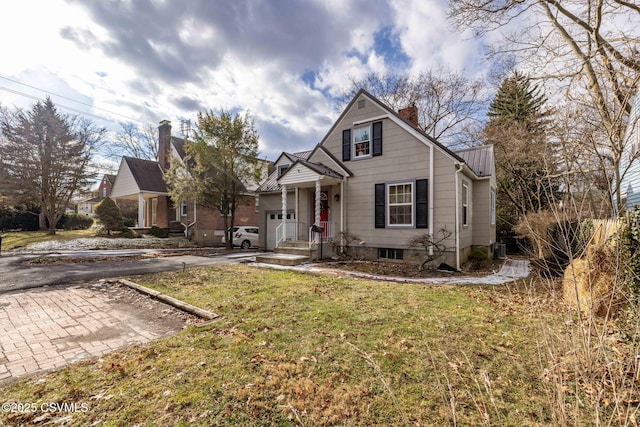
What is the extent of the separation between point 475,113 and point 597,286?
20.8 m

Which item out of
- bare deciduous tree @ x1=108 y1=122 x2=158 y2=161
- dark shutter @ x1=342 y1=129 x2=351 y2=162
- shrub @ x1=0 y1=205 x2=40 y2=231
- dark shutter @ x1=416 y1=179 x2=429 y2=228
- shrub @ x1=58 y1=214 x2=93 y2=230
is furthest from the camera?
bare deciduous tree @ x1=108 y1=122 x2=158 y2=161

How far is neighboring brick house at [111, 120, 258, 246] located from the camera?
66.4 ft

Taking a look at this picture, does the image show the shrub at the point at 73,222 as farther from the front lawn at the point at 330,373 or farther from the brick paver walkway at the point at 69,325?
the front lawn at the point at 330,373

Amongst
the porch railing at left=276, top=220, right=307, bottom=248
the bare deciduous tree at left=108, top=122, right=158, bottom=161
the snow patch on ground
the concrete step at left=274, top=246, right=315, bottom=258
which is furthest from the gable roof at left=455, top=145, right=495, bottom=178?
the bare deciduous tree at left=108, top=122, right=158, bottom=161

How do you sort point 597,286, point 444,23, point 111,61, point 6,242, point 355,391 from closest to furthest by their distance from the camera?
point 355,391
point 597,286
point 444,23
point 111,61
point 6,242

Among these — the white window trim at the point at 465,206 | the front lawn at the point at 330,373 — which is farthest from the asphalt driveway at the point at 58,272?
the white window trim at the point at 465,206

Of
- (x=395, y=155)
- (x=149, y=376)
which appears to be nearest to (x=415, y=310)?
(x=149, y=376)

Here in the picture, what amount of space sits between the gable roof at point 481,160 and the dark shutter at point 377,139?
519cm

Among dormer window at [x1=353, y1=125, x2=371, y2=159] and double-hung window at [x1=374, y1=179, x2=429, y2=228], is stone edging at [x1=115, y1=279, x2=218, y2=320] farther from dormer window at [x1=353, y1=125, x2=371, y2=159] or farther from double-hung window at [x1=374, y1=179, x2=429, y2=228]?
dormer window at [x1=353, y1=125, x2=371, y2=159]

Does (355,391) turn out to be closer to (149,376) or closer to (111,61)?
(149,376)

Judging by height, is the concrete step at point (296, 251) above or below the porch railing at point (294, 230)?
below

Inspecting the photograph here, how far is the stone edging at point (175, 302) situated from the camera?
482 centimetres

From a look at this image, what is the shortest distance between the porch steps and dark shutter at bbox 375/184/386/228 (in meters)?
2.92

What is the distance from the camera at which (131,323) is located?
183 inches
